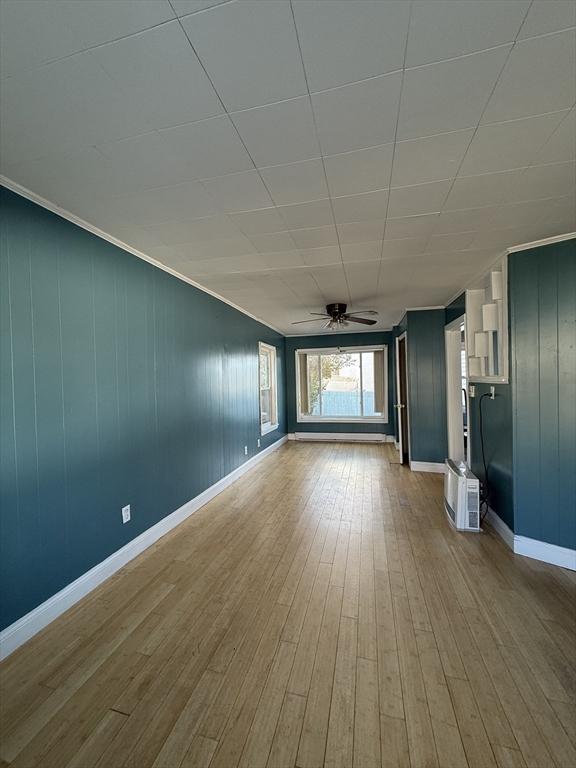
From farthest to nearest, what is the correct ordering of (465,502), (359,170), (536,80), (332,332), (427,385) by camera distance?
(332,332) → (427,385) → (465,502) → (359,170) → (536,80)

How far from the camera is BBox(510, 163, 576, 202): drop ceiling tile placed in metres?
1.66

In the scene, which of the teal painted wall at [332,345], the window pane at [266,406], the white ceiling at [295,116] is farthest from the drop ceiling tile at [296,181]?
the teal painted wall at [332,345]

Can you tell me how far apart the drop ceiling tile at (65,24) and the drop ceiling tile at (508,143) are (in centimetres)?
136

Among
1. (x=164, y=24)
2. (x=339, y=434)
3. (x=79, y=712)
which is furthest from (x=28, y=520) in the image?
(x=339, y=434)

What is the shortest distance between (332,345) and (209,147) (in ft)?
19.5

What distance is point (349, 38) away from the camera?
1.01 m

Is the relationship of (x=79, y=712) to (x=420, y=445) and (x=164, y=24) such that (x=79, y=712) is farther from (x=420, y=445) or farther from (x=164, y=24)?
(x=420, y=445)

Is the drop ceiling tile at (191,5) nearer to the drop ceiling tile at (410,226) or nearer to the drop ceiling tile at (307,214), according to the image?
the drop ceiling tile at (307,214)

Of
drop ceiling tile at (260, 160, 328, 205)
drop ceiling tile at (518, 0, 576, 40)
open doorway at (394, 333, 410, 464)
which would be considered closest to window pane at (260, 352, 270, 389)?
open doorway at (394, 333, 410, 464)

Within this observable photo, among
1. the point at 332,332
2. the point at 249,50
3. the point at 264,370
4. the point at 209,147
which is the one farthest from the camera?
the point at 332,332

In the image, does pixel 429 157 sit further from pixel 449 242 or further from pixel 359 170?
pixel 449 242

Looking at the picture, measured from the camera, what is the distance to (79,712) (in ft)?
4.47

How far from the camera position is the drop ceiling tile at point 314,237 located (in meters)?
2.34

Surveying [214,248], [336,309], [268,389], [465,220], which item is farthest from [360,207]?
[268,389]
